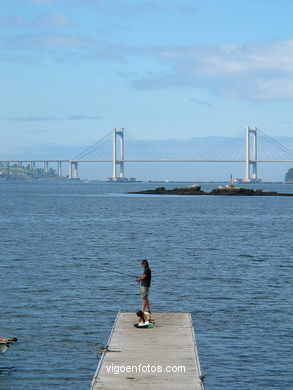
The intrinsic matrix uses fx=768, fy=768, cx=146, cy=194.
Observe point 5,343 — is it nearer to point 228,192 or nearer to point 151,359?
point 151,359

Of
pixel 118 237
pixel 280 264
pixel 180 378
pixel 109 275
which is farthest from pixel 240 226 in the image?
pixel 180 378

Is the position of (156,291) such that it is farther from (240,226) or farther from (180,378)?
(240,226)

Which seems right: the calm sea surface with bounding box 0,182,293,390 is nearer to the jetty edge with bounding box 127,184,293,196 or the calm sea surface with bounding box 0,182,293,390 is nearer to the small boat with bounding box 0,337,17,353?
the small boat with bounding box 0,337,17,353

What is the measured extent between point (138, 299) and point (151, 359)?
9695 mm

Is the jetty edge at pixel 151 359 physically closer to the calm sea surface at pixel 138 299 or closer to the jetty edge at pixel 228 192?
the calm sea surface at pixel 138 299

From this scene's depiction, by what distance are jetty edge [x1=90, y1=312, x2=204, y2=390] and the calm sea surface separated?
2.29ft

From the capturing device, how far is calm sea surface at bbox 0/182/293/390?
658 inches

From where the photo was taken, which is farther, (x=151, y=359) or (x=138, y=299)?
(x=138, y=299)

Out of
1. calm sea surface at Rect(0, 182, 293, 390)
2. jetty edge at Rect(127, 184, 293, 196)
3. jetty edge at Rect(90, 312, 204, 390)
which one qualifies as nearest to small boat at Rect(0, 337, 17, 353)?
calm sea surface at Rect(0, 182, 293, 390)

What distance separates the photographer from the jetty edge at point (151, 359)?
13.7 metres

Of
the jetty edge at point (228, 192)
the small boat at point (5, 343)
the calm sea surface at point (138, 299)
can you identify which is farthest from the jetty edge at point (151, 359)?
the jetty edge at point (228, 192)

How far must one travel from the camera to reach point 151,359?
49.9ft

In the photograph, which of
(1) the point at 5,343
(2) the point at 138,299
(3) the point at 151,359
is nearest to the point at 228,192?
(2) the point at 138,299

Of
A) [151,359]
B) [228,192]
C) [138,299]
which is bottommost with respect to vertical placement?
[228,192]
